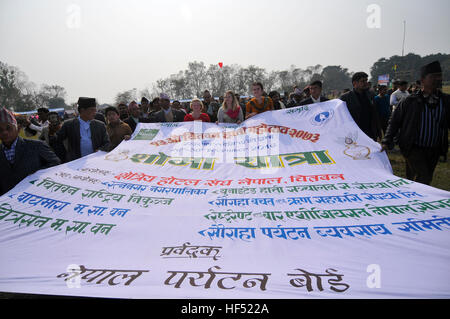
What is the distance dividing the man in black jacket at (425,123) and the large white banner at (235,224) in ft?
1.89

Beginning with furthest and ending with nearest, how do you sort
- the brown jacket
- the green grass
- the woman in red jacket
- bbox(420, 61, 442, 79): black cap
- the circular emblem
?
the woman in red jacket, the green grass, the brown jacket, the circular emblem, bbox(420, 61, 442, 79): black cap

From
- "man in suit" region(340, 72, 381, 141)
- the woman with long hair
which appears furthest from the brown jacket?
"man in suit" region(340, 72, 381, 141)

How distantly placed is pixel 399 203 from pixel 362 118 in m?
2.51

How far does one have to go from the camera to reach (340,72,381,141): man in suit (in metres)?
4.42

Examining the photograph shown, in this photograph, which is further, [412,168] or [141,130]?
[141,130]

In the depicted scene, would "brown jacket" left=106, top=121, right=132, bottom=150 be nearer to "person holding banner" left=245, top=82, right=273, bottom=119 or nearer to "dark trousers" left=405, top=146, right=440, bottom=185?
"person holding banner" left=245, top=82, right=273, bottom=119

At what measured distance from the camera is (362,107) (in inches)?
177

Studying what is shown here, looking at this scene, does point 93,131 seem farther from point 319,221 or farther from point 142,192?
point 319,221

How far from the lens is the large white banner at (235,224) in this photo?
1663mm

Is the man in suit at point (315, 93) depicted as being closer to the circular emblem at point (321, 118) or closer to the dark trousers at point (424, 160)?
the circular emblem at point (321, 118)

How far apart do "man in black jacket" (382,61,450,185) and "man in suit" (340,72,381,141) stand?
2.73 feet

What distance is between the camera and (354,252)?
6.17ft

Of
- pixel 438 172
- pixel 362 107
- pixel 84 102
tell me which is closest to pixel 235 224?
pixel 84 102
